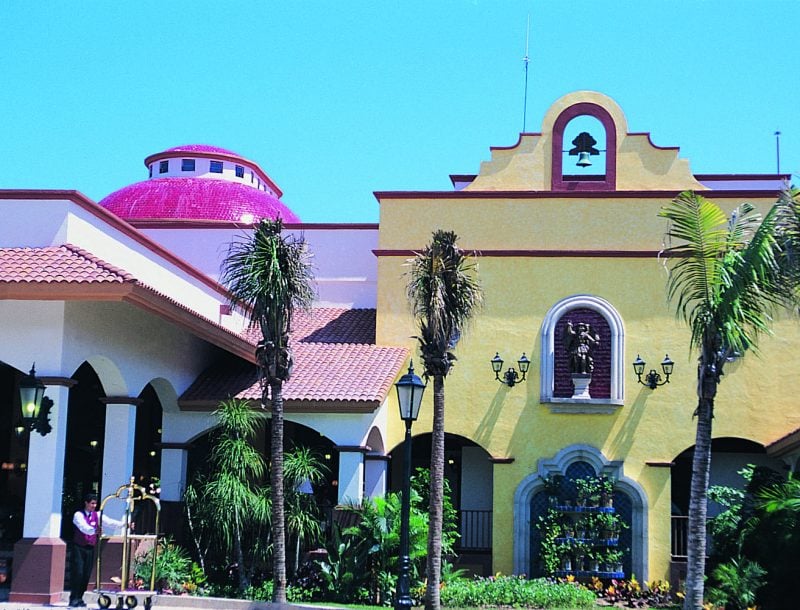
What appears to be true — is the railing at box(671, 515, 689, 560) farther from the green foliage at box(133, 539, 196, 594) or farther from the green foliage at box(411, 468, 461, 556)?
the green foliage at box(133, 539, 196, 594)

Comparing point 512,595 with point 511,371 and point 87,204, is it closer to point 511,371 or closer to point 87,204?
point 511,371

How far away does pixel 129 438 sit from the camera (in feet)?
61.7

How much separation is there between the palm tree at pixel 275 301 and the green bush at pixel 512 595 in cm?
327

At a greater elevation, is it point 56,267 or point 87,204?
point 87,204

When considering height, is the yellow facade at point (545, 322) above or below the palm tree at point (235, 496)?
above

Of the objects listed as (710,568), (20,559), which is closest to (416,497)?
(710,568)

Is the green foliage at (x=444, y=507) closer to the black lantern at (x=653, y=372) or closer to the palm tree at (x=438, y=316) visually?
the palm tree at (x=438, y=316)

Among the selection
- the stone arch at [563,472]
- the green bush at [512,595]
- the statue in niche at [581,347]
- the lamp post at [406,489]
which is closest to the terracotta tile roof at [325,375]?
the statue in niche at [581,347]

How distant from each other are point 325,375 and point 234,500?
390cm

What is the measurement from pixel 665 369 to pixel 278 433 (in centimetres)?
889

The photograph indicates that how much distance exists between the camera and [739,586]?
17.7 m

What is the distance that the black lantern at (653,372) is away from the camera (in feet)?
73.7

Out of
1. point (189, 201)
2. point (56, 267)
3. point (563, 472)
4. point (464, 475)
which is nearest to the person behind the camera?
point (56, 267)

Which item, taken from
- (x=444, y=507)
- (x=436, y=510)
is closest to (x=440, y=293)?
(x=436, y=510)
